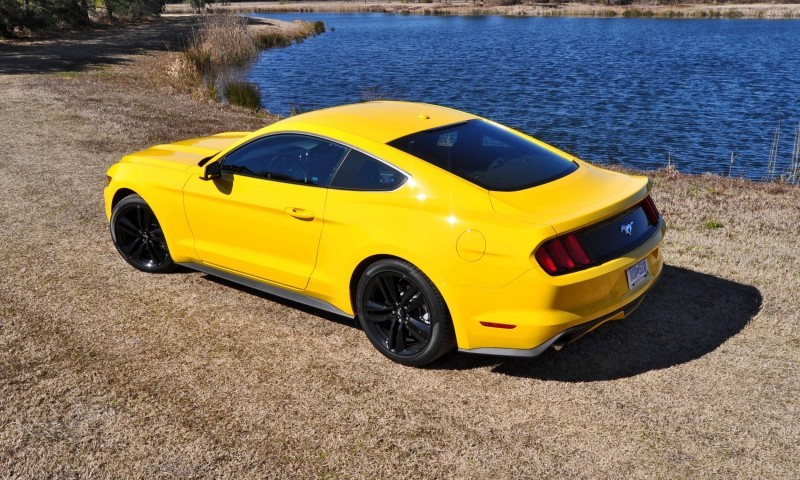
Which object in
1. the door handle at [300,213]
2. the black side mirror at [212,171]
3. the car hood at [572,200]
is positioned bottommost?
the door handle at [300,213]

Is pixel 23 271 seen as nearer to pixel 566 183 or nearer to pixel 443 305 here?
pixel 443 305

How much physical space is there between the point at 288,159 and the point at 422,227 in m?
1.38

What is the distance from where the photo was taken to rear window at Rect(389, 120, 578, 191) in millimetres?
4555

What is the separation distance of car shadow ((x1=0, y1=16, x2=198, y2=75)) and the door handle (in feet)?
64.6

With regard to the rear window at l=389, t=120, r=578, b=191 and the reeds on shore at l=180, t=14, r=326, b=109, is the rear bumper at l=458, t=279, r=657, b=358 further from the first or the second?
the reeds on shore at l=180, t=14, r=326, b=109

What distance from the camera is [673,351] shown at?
16.0ft

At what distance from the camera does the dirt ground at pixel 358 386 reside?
3771 mm

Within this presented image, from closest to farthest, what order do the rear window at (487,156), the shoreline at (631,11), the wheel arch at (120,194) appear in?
1. the rear window at (487,156)
2. the wheel arch at (120,194)
3. the shoreline at (631,11)

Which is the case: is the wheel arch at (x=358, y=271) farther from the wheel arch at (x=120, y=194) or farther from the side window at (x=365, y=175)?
the wheel arch at (x=120, y=194)

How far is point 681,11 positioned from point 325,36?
35.8 m

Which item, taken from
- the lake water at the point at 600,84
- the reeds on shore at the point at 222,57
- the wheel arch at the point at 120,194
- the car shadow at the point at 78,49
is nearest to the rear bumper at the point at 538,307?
the wheel arch at the point at 120,194

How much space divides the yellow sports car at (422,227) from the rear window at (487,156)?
0.05 ft

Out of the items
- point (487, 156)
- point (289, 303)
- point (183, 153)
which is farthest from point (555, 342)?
point (183, 153)

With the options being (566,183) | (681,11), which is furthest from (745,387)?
(681,11)
